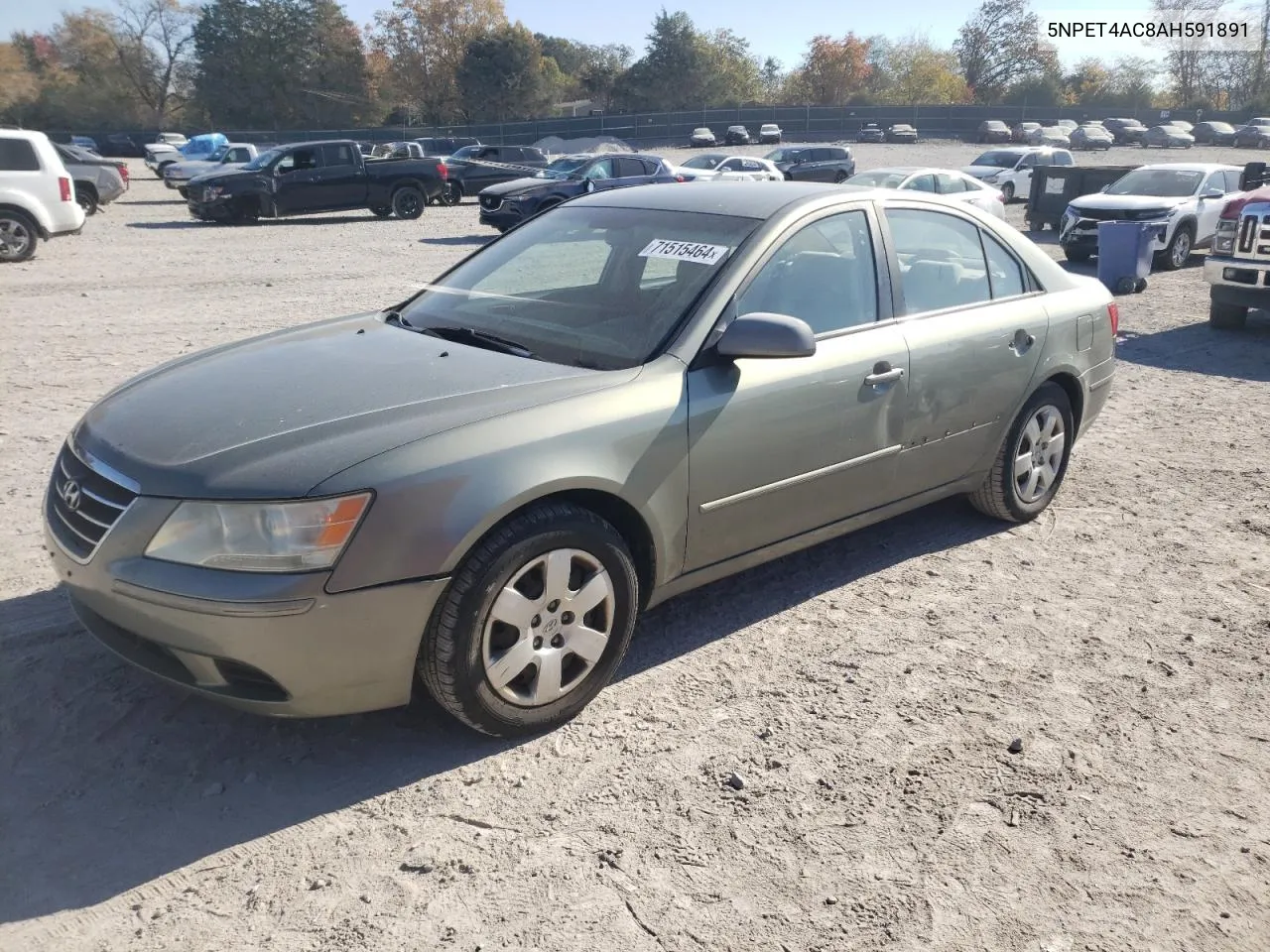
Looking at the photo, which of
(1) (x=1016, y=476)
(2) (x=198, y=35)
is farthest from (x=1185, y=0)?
(1) (x=1016, y=476)

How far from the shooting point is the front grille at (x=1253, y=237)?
984cm

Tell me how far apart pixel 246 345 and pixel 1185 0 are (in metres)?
82.6

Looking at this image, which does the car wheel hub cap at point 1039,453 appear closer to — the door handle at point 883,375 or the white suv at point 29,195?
the door handle at point 883,375

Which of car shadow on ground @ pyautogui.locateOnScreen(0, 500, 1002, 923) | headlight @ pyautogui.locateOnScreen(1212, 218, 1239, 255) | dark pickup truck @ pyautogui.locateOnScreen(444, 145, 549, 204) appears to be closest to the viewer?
car shadow on ground @ pyautogui.locateOnScreen(0, 500, 1002, 923)

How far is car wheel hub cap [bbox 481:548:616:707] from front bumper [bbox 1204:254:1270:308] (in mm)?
9268

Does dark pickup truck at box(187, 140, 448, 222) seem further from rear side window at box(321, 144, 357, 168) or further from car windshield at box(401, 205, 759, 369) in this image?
car windshield at box(401, 205, 759, 369)

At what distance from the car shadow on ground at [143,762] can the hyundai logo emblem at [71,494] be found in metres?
0.61

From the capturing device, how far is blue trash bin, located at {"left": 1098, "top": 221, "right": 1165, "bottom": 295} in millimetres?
13453

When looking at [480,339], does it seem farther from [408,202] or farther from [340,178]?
[408,202]

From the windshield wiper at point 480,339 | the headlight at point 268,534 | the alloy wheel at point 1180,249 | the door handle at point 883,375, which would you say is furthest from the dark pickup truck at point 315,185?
the headlight at point 268,534

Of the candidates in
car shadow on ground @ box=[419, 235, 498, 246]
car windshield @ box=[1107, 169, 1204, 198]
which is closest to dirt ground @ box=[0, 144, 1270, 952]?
car windshield @ box=[1107, 169, 1204, 198]

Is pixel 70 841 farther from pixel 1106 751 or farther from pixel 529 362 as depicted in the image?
pixel 1106 751

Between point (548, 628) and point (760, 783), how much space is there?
0.80 m

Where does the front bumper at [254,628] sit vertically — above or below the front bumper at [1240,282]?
below
